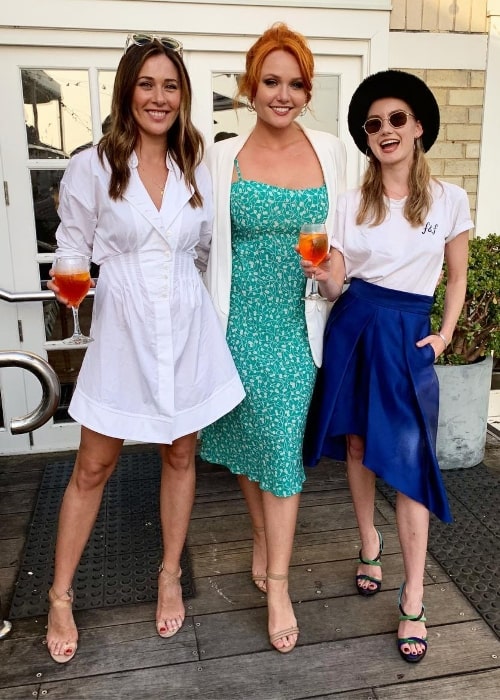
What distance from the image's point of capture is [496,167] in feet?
12.3

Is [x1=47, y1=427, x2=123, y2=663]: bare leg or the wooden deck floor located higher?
[x1=47, y1=427, x2=123, y2=663]: bare leg

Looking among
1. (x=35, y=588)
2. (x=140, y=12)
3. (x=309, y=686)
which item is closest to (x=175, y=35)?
(x=140, y=12)

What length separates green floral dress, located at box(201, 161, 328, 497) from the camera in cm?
198

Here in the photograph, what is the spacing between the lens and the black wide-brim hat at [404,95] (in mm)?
1959

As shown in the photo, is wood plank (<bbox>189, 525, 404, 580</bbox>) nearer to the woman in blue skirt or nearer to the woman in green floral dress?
the woman in green floral dress

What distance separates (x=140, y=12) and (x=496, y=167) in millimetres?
2158

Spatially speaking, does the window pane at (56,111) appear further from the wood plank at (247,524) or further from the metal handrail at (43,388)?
the wood plank at (247,524)

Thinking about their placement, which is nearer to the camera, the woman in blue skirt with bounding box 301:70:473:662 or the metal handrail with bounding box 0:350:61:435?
the metal handrail with bounding box 0:350:61:435

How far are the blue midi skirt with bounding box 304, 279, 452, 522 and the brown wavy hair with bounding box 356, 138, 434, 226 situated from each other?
22 cm

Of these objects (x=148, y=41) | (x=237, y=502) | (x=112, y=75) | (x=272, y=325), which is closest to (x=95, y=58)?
(x=112, y=75)

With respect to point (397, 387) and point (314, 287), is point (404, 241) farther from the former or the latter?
point (397, 387)

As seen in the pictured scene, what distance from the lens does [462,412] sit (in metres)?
3.36

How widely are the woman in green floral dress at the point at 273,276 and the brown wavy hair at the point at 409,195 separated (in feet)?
0.36

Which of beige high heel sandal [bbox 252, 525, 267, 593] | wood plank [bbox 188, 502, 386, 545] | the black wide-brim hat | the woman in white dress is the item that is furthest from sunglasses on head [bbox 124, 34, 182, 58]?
wood plank [bbox 188, 502, 386, 545]
